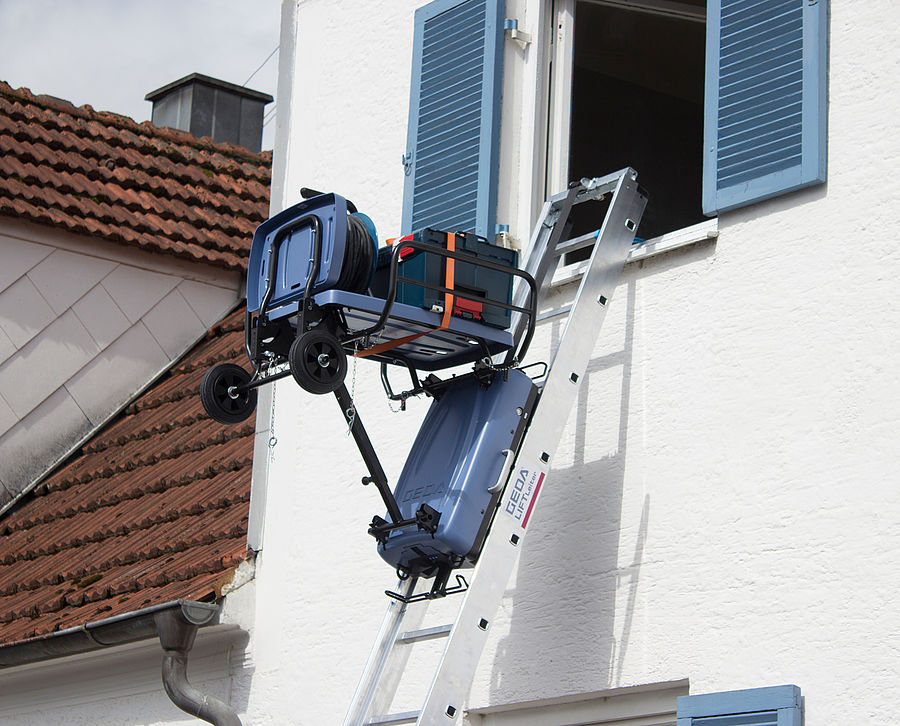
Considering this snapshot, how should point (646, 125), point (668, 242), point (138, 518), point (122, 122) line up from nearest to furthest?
1. point (668, 242)
2. point (138, 518)
3. point (646, 125)
4. point (122, 122)

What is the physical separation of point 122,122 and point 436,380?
19.5 feet

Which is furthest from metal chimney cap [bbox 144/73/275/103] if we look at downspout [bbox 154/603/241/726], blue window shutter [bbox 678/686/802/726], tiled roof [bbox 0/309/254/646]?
blue window shutter [bbox 678/686/802/726]

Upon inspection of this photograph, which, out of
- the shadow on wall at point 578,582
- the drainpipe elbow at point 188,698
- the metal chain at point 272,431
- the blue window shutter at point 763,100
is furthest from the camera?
the metal chain at point 272,431

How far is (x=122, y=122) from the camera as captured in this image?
34.6 feet

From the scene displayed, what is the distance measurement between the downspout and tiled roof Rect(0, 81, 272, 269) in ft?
12.3

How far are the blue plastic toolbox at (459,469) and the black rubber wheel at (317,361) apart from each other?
573 mm

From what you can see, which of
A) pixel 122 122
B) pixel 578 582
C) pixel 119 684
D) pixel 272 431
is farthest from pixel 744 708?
pixel 122 122

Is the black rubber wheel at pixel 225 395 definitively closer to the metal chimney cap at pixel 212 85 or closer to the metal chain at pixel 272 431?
the metal chain at pixel 272 431

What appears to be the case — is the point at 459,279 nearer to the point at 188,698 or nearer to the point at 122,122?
the point at 188,698

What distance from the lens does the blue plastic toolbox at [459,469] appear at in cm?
481

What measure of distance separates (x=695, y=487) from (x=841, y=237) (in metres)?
0.91

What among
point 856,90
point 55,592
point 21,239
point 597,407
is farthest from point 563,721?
point 21,239

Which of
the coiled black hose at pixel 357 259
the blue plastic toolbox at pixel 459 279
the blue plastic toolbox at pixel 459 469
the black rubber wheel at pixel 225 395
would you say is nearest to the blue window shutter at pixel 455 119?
the blue plastic toolbox at pixel 459 279

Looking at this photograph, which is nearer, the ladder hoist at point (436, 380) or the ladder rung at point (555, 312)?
the ladder hoist at point (436, 380)
